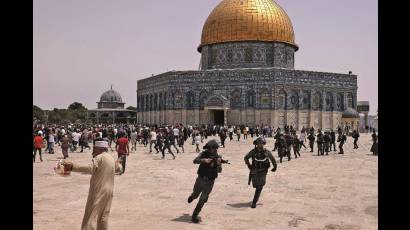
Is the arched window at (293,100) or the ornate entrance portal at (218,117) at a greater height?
the arched window at (293,100)

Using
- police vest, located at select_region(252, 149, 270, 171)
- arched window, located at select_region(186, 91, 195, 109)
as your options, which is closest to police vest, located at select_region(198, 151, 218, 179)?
police vest, located at select_region(252, 149, 270, 171)

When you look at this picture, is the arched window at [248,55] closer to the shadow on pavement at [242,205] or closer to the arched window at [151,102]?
the arched window at [151,102]

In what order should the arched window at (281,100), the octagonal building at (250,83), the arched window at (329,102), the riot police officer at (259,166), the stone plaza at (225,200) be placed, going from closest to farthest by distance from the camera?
the stone plaza at (225,200), the riot police officer at (259,166), the arched window at (281,100), the octagonal building at (250,83), the arched window at (329,102)

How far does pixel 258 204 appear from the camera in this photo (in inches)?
321

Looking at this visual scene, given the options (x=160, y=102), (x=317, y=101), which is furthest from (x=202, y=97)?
(x=317, y=101)

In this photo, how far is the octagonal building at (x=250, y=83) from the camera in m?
40.9

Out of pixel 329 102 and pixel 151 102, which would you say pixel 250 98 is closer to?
pixel 329 102

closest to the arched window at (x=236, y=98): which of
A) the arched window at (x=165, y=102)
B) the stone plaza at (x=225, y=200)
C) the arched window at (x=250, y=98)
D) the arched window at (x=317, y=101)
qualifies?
the arched window at (x=250, y=98)

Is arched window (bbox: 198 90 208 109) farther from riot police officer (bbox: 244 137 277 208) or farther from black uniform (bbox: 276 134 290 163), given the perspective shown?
riot police officer (bbox: 244 137 277 208)

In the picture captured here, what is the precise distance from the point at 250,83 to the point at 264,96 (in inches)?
72.1

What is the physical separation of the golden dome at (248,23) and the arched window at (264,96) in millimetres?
6776

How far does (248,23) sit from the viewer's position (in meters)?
44.8
